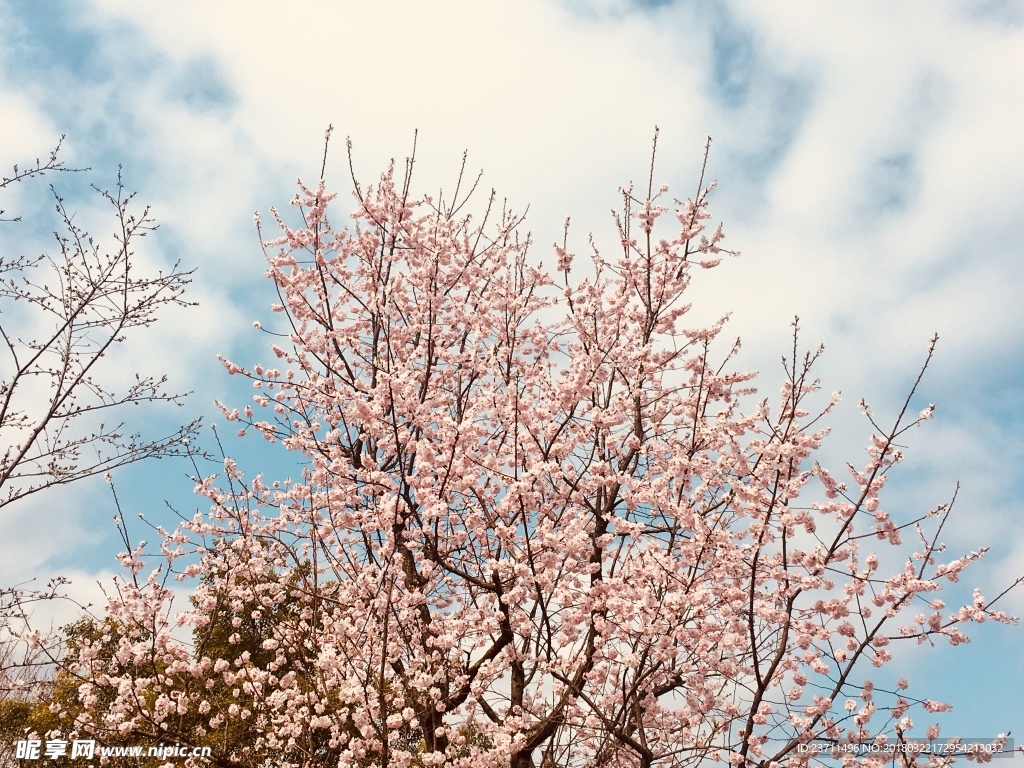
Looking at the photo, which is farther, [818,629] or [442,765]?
[442,765]

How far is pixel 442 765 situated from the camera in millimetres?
7391

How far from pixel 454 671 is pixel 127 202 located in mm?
5564

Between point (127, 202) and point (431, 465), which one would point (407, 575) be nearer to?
point (431, 465)

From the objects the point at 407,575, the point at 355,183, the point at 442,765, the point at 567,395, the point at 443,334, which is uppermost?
the point at 355,183

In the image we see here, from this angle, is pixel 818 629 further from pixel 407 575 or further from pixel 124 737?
pixel 124 737

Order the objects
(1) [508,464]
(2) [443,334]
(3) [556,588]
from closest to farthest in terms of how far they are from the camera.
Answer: (3) [556,588], (1) [508,464], (2) [443,334]

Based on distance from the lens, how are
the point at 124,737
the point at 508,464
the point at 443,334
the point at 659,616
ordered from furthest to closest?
1. the point at 443,334
2. the point at 508,464
3. the point at 124,737
4. the point at 659,616

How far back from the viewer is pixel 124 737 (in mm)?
7488

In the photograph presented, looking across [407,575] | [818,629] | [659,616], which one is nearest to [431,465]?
[407,575]

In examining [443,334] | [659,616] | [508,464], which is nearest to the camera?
[659,616]

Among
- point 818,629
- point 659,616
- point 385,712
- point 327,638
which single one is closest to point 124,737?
point 327,638

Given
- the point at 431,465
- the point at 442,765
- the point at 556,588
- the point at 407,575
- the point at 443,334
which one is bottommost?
the point at 442,765

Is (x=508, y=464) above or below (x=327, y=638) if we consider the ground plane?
above

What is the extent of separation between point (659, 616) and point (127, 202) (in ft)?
21.0
